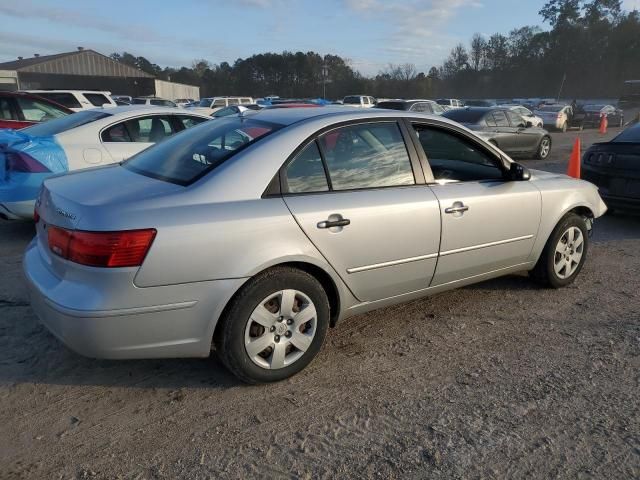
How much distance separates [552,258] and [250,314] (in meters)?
2.89

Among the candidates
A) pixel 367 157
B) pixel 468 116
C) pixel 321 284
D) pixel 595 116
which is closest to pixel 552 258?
pixel 367 157

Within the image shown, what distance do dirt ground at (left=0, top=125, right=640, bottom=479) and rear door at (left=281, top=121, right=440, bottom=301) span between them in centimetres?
57

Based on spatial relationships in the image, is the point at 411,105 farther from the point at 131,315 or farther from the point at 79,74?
the point at 79,74

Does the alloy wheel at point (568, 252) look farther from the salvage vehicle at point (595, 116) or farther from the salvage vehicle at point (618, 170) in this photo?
the salvage vehicle at point (595, 116)

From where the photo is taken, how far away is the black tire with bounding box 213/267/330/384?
9.10 ft

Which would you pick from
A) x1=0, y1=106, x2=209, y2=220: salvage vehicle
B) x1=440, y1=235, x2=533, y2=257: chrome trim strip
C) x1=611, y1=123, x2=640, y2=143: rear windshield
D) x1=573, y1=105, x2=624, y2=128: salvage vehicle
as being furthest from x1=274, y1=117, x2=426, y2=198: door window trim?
x1=573, y1=105, x2=624, y2=128: salvage vehicle

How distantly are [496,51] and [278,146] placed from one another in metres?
106

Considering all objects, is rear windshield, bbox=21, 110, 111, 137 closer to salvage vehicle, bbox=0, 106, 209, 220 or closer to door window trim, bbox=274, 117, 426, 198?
salvage vehicle, bbox=0, 106, 209, 220

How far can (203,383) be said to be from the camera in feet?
9.99

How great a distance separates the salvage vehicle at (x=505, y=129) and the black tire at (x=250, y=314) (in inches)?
402

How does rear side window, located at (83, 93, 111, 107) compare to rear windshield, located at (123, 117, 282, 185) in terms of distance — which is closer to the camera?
rear windshield, located at (123, 117, 282, 185)

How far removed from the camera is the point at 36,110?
9773 millimetres

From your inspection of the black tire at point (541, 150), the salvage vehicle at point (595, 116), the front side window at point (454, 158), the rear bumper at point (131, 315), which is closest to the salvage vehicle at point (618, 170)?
the front side window at point (454, 158)

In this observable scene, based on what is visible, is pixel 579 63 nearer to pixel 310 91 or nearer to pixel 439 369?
pixel 310 91
